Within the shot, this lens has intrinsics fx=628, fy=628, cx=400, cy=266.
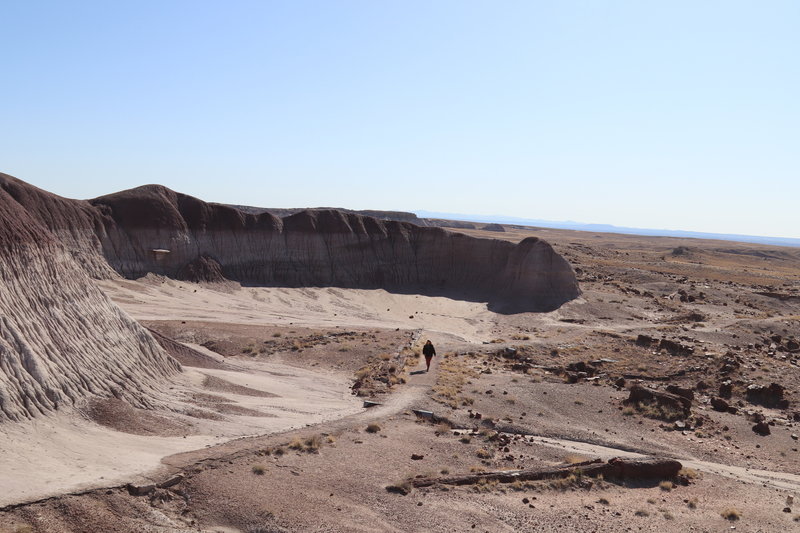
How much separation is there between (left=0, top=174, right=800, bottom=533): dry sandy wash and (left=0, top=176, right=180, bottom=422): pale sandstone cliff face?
0.20ft

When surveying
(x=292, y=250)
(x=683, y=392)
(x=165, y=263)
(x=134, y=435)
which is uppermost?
(x=292, y=250)

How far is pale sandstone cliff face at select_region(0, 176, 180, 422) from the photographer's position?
1465 cm

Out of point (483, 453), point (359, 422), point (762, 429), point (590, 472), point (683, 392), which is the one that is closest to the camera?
point (590, 472)

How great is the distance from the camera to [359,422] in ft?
62.5

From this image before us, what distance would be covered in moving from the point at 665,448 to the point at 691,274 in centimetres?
7063

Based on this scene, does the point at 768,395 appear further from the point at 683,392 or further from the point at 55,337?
the point at 55,337

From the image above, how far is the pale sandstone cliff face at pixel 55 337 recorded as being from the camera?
1465 cm

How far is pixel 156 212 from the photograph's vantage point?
49.6m

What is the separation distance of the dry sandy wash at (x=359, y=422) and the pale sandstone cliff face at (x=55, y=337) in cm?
6

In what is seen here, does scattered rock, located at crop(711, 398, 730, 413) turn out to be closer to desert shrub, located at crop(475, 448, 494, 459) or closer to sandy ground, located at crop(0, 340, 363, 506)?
desert shrub, located at crop(475, 448, 494, 459)

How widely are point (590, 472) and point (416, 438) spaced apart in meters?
4.89

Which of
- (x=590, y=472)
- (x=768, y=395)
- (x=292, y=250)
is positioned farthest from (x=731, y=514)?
(x=292, y=250)

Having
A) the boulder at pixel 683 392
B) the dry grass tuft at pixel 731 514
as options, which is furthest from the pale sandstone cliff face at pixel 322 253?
the dry grass tuft at pixel 731 514

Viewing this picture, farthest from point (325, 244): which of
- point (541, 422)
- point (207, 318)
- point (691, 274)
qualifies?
point (691, 274)
